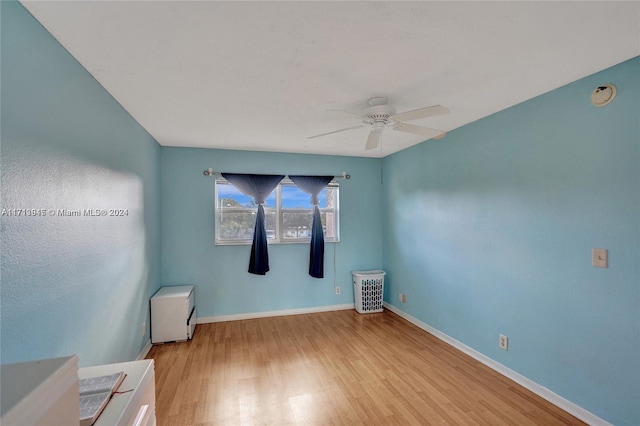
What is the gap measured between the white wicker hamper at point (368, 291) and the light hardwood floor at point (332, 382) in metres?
0.59

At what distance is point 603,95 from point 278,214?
3445mm

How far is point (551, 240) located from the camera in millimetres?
2178

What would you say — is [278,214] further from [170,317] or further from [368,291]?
[170,317]

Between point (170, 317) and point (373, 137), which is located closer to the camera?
point (373, 137)

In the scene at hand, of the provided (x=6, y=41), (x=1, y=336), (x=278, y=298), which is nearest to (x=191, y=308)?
(x=278, y=298)

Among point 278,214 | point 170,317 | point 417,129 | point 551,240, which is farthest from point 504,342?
point 170,317

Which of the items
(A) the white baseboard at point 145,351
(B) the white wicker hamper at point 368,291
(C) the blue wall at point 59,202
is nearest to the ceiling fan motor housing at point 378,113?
(C) the blue wall at point 59,202

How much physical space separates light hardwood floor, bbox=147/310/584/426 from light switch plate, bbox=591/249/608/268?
1.10 metres

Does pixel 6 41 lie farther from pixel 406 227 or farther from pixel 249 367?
pixel 406 227

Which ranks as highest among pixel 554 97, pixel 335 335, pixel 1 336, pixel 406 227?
pixel 554 97

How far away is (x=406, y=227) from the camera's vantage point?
4000 mm

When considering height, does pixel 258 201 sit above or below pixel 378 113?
below

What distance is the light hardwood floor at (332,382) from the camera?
6.68 ft

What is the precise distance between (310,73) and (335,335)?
288cm
